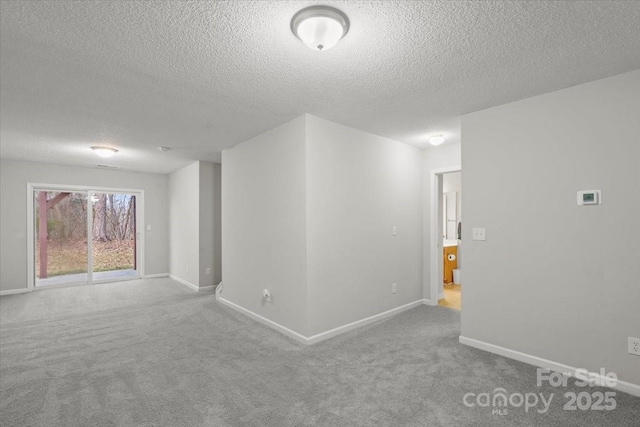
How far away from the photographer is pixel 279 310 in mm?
3725

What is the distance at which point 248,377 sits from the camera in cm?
261

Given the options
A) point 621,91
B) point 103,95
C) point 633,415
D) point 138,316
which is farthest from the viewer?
point 138,316

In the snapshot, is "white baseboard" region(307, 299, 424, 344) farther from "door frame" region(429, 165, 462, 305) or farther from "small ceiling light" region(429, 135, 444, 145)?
"small ceiling light" region(429, 135, 444, 145)

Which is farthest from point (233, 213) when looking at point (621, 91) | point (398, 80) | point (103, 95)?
point (621, 91)

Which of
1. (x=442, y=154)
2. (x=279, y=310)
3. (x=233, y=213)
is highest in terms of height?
(x=442, y=154)

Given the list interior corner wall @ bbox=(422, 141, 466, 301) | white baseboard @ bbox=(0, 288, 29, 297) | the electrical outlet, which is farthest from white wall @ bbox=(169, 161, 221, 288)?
the electrical outlet

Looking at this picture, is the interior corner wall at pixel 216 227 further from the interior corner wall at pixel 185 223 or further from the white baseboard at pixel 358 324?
the white baseboard at pixel 358 324

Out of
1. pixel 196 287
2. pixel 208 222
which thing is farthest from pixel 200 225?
pixel 196 287

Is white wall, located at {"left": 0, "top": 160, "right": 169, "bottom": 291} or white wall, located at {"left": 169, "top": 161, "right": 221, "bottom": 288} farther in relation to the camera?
white wall, located at {"left": 169, "top": 161, "right": 221, "bottom": 288}

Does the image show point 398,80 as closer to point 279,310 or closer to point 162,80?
point 162,80

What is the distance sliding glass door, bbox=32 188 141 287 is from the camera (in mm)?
6234

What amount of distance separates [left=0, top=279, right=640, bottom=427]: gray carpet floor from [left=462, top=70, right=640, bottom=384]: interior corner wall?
350 mm

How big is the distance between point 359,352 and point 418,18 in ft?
9.24

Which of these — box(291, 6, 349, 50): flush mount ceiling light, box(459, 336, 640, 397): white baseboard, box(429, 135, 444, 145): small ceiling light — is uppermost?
box(291, 6, 349, 50): flush mount ceiling light
